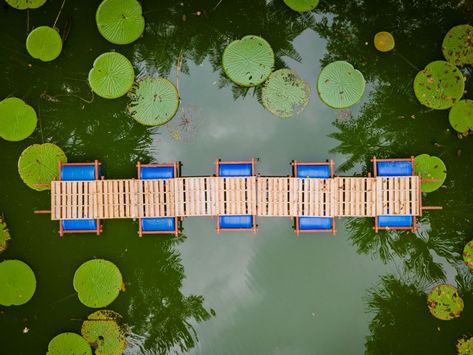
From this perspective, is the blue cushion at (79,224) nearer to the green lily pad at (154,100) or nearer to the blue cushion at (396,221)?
the green lily pad at (154,100)

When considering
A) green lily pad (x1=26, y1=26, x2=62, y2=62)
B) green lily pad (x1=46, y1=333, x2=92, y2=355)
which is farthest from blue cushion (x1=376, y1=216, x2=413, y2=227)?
green lily pad (x1=26, y1=26, x2=62, y2=62)

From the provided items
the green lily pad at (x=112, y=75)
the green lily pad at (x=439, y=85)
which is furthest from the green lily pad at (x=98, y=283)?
the green lily pad at (x=439, y=85)

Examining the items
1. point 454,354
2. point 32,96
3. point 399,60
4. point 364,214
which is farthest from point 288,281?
point 32,96

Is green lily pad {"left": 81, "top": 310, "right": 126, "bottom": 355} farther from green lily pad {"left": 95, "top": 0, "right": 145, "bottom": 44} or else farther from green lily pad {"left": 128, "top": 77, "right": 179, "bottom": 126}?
green lily pad {"left": 95, "top": 0, "right": 145, "bottom": 44}

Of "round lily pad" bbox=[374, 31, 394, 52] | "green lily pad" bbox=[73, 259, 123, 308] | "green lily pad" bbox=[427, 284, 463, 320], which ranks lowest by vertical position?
"green lily pad" bbox=[427, 284, 463, 320]

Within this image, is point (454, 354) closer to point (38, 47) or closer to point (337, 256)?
point (337, 256)

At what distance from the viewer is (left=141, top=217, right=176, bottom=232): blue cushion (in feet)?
Result: 20.1

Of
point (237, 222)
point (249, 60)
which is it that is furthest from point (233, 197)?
point (249, 60)

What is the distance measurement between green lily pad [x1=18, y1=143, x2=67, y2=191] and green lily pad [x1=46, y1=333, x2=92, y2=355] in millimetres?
2600

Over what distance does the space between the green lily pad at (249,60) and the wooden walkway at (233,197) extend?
1746 millimetres

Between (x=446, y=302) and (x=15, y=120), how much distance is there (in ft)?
26.4

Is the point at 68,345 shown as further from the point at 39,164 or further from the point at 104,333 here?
the point at 39,164

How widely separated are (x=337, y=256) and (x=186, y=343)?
3.09 m

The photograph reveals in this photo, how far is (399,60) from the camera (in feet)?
20.4
